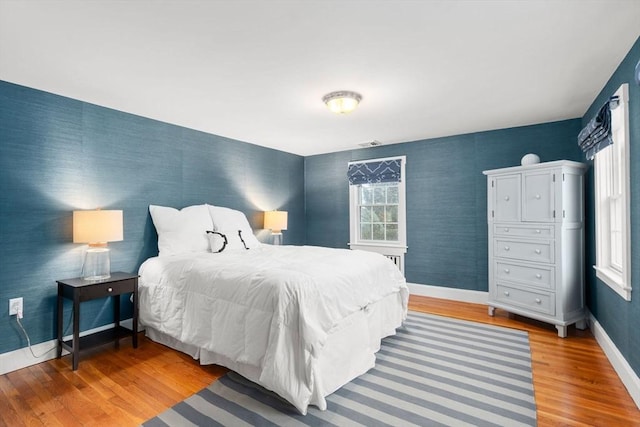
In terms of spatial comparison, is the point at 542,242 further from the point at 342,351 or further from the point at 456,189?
the point at 342,351

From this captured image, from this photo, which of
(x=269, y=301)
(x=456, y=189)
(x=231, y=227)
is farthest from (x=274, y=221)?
(x=269, y=301)

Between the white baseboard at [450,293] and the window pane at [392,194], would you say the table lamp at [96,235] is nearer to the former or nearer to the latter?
the window pane at [392,194]

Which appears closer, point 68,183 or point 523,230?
point 68,183

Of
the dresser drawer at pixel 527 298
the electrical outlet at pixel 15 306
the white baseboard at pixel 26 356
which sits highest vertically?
the electrical outlet at pixel 15 306

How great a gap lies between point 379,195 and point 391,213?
1.17ft

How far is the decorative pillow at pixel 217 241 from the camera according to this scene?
3451 millimetres

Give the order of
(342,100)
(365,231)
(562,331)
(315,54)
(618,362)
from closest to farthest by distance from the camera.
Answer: (315,54)
(618,362)
(342,100)
(562,331)
(365,231)

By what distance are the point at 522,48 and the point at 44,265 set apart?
403cm

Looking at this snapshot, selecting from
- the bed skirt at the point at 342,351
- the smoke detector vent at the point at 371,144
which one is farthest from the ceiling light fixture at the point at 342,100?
the smoke detector vent at the point at 371,144

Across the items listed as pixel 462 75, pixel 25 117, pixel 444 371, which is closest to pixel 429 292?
pixel 444 371

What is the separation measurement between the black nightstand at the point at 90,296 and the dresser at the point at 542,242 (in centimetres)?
383

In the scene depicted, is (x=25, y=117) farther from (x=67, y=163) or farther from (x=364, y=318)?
(x=364, y=318)

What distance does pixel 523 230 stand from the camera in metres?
3.45

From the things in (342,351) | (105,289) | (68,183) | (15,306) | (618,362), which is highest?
(68,183)
